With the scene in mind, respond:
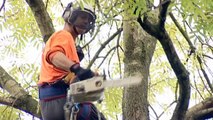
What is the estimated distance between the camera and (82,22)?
3.54m

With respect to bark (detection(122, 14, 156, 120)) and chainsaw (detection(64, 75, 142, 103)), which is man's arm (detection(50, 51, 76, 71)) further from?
bark (detection(122, 14, 156, 120))

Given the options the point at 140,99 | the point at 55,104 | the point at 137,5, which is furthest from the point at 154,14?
the point at 55,104

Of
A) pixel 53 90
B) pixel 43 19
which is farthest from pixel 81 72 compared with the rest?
pixel 43 19

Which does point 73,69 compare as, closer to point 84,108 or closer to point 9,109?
point 84,108

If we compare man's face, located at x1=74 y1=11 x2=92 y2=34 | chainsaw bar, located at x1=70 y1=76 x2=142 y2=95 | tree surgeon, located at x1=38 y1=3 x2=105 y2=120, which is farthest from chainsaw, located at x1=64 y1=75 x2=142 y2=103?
man's face, located at x1=74 y1=11 x2=92 y2=34

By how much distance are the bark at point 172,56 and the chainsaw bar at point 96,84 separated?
2.45 feet

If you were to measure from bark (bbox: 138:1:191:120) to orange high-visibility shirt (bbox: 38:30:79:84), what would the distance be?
0.56m

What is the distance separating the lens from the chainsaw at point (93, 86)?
288cm

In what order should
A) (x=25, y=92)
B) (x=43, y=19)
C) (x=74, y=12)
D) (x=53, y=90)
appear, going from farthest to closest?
(x=25, y=92), (x=43, y=19), (x=74, y=12), (x=53, y=90)

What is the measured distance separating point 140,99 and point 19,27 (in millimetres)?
1685

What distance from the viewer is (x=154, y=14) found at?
458 centimetres

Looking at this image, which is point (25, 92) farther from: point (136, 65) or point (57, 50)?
point (57, 50)

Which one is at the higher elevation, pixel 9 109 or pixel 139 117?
pixel 9 109

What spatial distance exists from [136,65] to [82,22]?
3.32ft
